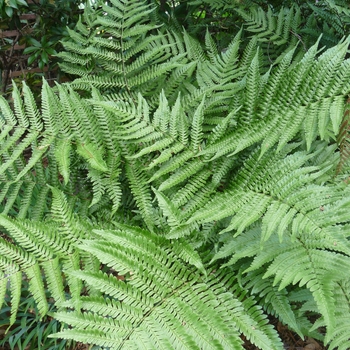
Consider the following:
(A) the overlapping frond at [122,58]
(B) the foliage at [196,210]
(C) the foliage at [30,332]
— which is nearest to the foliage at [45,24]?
(A) the overlapping frond at [122,58]

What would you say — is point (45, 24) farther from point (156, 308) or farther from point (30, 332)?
point (156, 308)

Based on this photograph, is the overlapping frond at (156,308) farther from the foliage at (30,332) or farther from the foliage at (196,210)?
the foliage at (30,332)

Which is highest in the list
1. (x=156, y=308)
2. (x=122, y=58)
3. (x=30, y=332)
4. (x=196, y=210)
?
(x=122, y=58)

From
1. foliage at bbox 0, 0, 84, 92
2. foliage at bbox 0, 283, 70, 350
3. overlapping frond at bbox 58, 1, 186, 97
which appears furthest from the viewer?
foliage at bbox 0, 0, 84, 92

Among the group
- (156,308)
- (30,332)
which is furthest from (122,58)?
(30,332)

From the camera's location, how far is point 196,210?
4.47ft

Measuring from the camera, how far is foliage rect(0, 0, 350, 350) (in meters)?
1.13

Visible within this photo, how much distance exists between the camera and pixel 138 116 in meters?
1.41

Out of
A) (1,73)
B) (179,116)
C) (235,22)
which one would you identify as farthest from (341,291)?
(1,73)

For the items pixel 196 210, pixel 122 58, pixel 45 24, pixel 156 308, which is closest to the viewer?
pixel 156 308

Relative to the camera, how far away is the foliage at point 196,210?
3.71ft

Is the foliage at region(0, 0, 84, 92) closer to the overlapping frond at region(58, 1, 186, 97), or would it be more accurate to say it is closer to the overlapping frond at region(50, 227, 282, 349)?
the overlapping frond at region(58, 1, 186, 97)

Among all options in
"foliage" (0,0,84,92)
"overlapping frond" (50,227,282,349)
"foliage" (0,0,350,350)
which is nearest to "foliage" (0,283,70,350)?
"foliage" (0,0,350,350)

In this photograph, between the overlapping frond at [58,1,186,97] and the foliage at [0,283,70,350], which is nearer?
the overlapping frond at [58,1,186,97]
